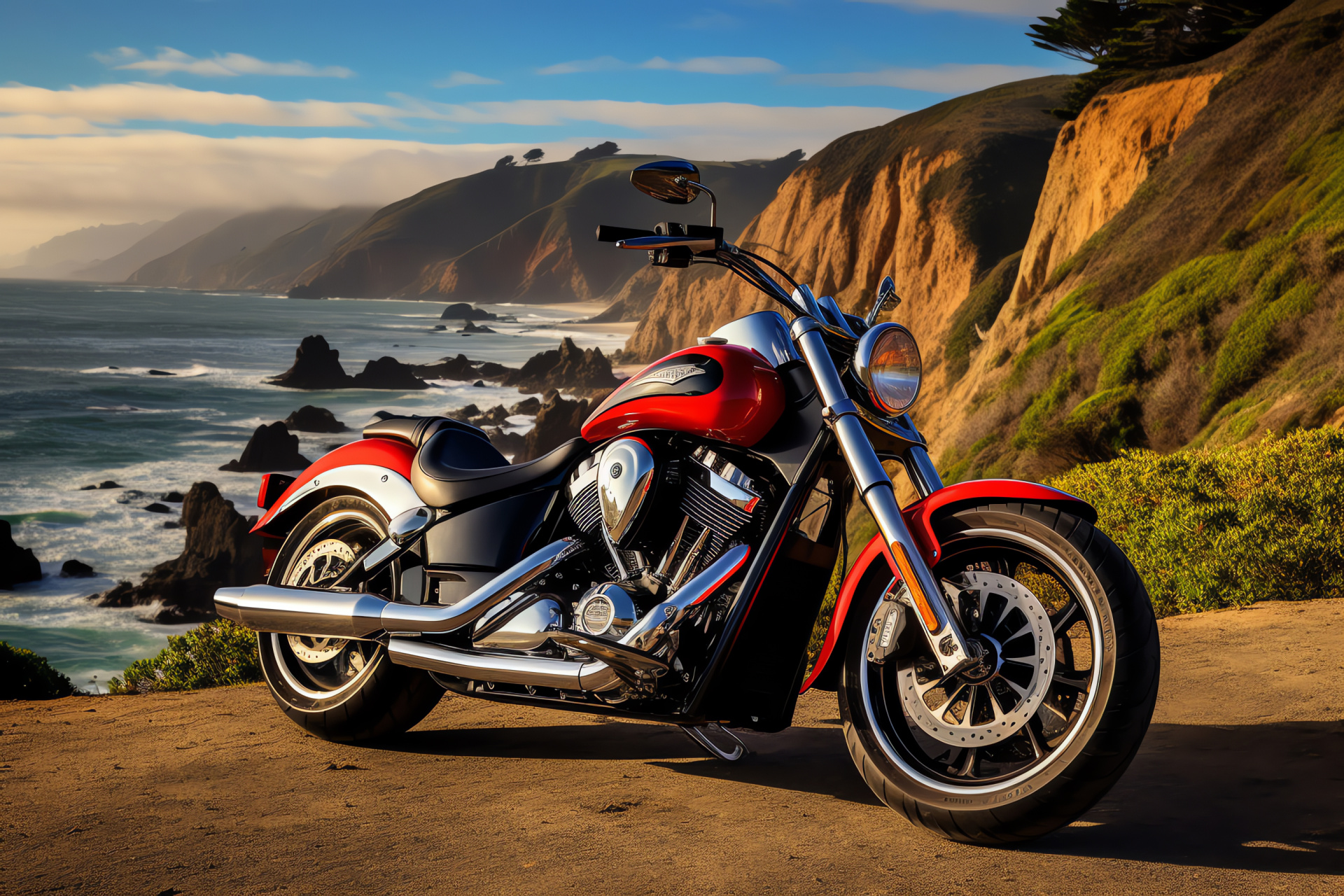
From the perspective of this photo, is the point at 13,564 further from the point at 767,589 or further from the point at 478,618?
the point at 767,589

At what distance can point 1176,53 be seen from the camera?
1071 inches

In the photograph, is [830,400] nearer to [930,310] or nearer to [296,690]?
[296,690]

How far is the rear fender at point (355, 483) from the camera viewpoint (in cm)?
472

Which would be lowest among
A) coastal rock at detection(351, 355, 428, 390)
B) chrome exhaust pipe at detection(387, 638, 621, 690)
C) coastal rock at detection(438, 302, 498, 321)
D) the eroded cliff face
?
coastal rock at detection(351, 355, 428, 390)

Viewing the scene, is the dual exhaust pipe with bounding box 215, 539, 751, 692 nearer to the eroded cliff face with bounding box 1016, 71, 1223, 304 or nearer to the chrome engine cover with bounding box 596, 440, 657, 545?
the chrome engine cover with bounding box 596, 440, 657, 545

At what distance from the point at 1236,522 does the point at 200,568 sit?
33.4 meters

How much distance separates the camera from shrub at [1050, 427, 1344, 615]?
21.9ft

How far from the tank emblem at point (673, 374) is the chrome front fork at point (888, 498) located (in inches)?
15.7

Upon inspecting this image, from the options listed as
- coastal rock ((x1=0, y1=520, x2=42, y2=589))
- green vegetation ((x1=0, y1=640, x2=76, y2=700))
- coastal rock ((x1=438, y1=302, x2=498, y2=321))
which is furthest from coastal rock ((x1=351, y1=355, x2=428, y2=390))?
green vegetation ((x1=0, y1=640, x2=76, y2=700))

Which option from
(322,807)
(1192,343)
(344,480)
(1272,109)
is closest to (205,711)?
(344,480)

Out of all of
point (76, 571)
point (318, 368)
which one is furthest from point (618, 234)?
point (318, 368)

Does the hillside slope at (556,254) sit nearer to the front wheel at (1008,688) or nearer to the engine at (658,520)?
the engine at (658,520)

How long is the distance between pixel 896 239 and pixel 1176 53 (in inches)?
679

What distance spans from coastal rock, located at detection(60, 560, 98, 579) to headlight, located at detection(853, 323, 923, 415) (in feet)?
128
